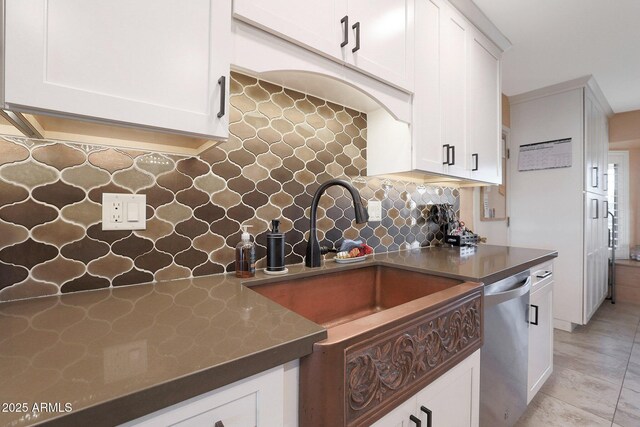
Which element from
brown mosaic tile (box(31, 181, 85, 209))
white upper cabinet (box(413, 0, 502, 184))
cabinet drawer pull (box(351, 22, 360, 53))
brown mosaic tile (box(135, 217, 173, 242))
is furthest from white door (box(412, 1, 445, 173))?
brown mosaic tile (box(31, 181, 85, 209))

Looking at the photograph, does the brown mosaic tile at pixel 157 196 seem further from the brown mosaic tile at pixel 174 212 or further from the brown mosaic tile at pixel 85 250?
the brown mosaic tile at pixel 85 250

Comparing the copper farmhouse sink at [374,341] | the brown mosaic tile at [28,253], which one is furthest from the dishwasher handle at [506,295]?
the brown mosaic tile at [28,253]

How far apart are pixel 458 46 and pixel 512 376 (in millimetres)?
1768

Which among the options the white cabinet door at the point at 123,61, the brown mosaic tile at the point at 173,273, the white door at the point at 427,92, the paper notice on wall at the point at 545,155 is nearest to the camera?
the white cabinet door at the point at 123,61

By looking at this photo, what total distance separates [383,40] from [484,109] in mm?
1044

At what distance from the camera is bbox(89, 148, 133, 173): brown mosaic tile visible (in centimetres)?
90

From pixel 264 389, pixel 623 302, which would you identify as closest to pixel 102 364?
pixel 264 389

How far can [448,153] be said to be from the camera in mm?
1564

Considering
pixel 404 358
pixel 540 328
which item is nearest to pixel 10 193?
pixel 404 358

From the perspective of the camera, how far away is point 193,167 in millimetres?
1068

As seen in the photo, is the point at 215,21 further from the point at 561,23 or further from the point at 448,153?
the point at 561,23

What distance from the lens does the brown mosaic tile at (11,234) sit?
78cm

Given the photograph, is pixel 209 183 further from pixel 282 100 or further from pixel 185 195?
pixel 282 100

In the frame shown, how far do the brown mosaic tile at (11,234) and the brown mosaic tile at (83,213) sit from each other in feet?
0.31
